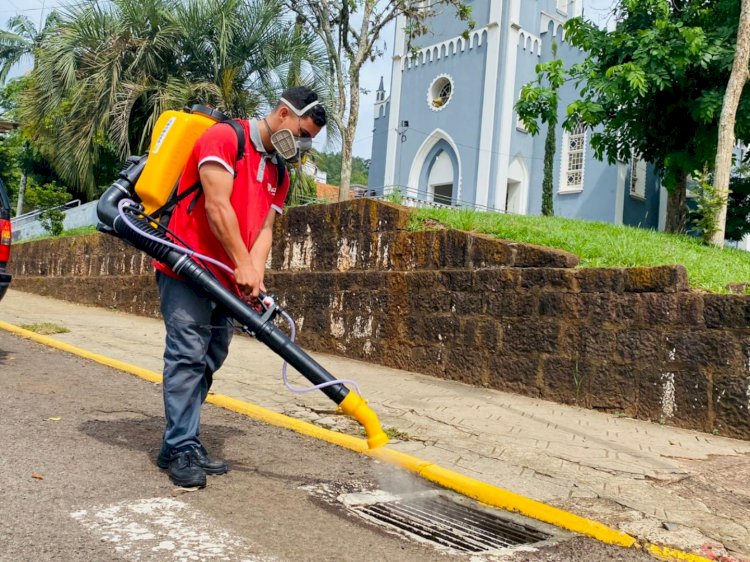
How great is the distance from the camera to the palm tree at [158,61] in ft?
52.2

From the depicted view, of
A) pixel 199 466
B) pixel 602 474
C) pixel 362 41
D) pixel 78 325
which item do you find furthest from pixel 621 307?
pixel 362 41

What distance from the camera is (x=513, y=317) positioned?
6.91 m

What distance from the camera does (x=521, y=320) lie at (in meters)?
6.84

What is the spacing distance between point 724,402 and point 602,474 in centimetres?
190

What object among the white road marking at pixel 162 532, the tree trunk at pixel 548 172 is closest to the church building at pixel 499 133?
the tree trunk at pixel 548 172

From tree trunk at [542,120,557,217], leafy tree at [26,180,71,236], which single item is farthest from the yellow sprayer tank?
tree trunk at [542,120,557,217]

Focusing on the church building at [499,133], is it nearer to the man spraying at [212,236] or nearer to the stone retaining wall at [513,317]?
the stone retaining wall at [513,317]

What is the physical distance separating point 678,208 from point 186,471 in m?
13.3

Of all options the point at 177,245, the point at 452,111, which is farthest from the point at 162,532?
the point at 452,111

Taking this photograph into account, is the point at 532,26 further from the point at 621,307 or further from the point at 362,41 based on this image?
the point at 621,307

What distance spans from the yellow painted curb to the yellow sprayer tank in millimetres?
1602

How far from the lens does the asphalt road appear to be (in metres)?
2.67

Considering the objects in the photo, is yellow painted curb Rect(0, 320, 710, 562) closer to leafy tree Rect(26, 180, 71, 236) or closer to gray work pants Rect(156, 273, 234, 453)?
gray work pants Rect(156, 273, 234, 453)

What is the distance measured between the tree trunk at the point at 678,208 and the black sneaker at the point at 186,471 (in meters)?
12.5
